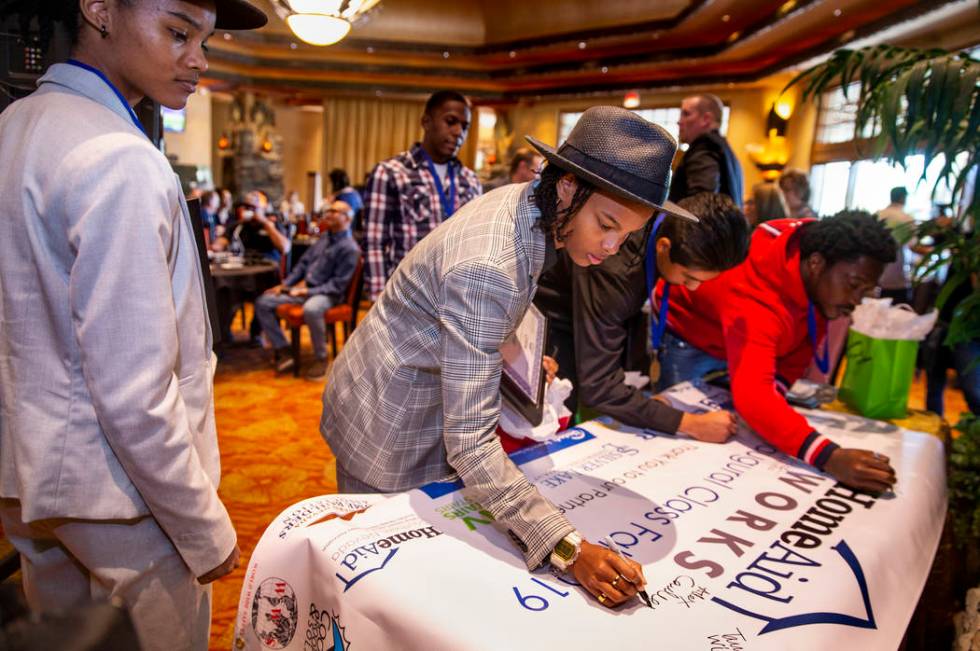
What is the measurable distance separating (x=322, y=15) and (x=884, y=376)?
298 cm

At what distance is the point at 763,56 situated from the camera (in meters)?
9.01

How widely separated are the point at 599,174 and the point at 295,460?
2835 millimetres

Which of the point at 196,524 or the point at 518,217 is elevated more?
the point at 518,217

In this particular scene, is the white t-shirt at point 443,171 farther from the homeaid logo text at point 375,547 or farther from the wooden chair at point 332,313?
the homeaid logo text at point 375,547

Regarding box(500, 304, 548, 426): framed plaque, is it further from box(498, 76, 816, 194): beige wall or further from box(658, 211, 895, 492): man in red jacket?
box(498, 76, 816, 194): beige wall

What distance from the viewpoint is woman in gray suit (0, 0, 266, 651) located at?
2.62 ft

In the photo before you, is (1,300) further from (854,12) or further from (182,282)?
(854,12)

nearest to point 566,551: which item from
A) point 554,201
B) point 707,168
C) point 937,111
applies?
point 554,201

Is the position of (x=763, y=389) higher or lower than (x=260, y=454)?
higher

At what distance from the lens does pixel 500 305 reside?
3.30 ft

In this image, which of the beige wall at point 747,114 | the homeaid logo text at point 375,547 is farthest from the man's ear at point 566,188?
the beige wall at point 747,114

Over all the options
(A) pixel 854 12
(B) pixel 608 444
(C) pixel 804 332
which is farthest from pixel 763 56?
(B) pixel 608 444

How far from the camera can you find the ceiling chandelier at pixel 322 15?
2.99m
